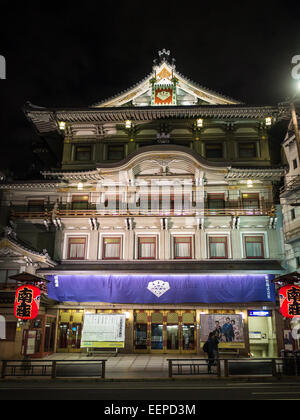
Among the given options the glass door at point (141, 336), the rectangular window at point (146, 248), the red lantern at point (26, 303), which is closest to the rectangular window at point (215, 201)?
the rectangular window at point (146, 248)

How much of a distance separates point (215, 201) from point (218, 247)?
359 cm

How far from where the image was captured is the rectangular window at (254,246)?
25.7 m

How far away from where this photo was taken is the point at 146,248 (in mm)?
26250

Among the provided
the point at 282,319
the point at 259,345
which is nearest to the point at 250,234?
the point at 282,319

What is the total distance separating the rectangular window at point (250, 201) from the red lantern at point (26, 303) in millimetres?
16316

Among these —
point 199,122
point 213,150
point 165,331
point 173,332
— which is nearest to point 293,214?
point 213,150

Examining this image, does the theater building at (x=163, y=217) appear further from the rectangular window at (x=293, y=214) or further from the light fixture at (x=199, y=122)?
the rectangular window at (x=293, y=214)

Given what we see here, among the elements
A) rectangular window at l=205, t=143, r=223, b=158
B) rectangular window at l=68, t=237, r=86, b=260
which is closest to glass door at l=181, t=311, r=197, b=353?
rectangular window at l=68, t=237, r=86, b=260

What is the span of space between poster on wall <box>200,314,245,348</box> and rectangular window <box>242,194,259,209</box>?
27.3 feet

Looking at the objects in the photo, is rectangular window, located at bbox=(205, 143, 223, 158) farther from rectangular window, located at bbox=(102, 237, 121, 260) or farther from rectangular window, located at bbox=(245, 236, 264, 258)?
rectangular window, located at bbox=(102, 237, 121, 260)

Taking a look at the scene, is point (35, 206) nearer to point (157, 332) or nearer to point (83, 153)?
point (83, 153)

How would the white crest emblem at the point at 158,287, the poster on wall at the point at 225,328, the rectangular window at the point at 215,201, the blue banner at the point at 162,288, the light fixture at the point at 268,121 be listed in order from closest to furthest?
the poster on wall at the point at 225,328 → the blue banner at the point at 162,288 → the white crest emblem at the point at 158,287 → the rectangular window at the point at 215,201 → the light fixture at the point at 268,121

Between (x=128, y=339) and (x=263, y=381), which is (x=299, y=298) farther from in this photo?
(x=128, y=339)
